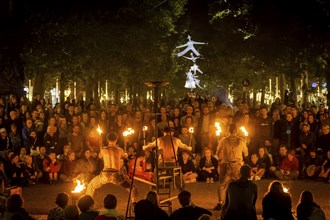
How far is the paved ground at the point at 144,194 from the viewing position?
13.0 metres

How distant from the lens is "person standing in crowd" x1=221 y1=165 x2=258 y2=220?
355 inches

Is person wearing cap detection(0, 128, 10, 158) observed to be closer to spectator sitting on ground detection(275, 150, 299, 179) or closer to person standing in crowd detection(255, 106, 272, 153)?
person standing in crowd detection(255, 106, 272, 153)

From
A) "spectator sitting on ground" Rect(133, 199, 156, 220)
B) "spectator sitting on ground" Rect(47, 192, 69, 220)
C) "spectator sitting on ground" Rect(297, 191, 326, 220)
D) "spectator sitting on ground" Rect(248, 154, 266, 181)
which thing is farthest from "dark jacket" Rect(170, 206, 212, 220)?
"spectator sitting on ground" Rect(248, 154, 266, 181)

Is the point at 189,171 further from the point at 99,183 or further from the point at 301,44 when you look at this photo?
the point at 301,44

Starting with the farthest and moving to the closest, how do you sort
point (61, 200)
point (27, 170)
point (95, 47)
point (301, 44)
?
point (95, 47)
point (301, 44)
point (27, 170)
point (61, 200)

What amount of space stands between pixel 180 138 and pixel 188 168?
3.61 feet

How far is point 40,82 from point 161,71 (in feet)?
27.0

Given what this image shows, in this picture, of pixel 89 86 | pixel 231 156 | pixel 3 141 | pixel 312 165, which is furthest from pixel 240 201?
pixel 89 86

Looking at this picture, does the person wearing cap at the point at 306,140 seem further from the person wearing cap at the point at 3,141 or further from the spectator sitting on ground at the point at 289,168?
the person wearing cap at the point at 3,141

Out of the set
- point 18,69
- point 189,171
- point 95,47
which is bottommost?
point 189,171

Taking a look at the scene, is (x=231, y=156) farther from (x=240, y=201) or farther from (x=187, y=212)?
(x=187, y=212)

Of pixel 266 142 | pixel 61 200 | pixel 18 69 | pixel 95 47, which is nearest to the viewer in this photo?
pixel 61 200

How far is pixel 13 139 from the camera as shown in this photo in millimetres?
17125

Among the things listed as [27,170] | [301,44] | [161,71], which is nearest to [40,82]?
[161,71]
